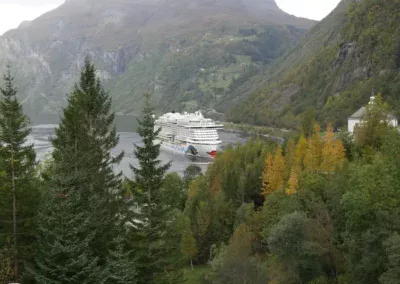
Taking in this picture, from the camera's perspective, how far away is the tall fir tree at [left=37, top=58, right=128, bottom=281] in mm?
18734

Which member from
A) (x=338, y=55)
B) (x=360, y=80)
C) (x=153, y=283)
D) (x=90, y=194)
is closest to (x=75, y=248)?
(x=90, y=194)

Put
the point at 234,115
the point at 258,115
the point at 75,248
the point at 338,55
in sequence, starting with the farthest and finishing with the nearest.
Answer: the point at 234,115, the point at 258,115, the point at 338,55, the point at 75,248

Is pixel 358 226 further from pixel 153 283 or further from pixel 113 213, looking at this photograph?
pixel 113 213

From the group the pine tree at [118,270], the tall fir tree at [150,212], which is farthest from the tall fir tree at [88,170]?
the tall fir tree at [150,212]

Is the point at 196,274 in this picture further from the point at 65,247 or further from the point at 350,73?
the point at 350,73

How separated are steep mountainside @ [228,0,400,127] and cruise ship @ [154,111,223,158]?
26590 mm

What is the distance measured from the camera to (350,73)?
12181 cm

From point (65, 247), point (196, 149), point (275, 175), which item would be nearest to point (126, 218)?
point (65, 247)

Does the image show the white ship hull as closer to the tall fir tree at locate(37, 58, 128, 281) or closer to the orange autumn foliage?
the orange autumn foliage

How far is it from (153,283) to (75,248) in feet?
18.5

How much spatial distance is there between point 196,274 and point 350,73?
98.2 meters

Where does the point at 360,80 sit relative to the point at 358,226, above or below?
above

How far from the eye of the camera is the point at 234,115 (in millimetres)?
191250

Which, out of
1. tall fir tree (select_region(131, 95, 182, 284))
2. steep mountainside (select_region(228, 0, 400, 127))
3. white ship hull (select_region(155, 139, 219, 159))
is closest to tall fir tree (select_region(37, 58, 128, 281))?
tall fir tree (select_region(131, 95, 182, 284))
